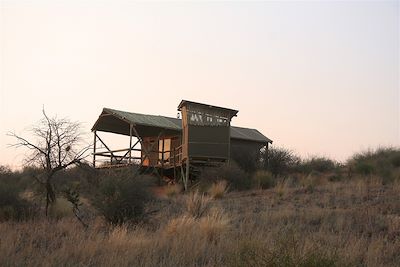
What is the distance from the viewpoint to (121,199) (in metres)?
11.5

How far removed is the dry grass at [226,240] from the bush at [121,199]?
39cm

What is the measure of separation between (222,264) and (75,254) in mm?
2262

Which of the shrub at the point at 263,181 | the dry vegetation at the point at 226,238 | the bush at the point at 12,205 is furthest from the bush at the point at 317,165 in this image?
the bush at the point at 12,205

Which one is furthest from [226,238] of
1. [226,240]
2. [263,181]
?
[263,181]

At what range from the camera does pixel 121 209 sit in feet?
37.9

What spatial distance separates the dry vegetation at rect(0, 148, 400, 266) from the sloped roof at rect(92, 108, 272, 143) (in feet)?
38.5

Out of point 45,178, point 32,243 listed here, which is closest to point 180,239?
point 32,243

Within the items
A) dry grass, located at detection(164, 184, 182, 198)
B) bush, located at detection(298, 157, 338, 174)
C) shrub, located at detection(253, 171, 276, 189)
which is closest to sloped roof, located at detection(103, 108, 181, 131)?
dry grass, located at detection(164, 184, 182, 198)

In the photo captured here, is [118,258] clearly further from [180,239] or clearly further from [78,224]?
[78,224]

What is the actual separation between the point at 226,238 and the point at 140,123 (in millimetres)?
17552

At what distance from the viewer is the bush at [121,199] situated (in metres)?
11.5

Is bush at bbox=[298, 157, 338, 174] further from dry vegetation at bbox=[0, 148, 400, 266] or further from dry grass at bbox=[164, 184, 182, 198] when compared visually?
dry vegetation at bbox=[0, 148, 400, 266]

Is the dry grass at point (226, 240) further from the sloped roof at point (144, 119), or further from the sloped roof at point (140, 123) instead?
the sloped roof at point (140, 123)

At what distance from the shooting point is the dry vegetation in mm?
6895
